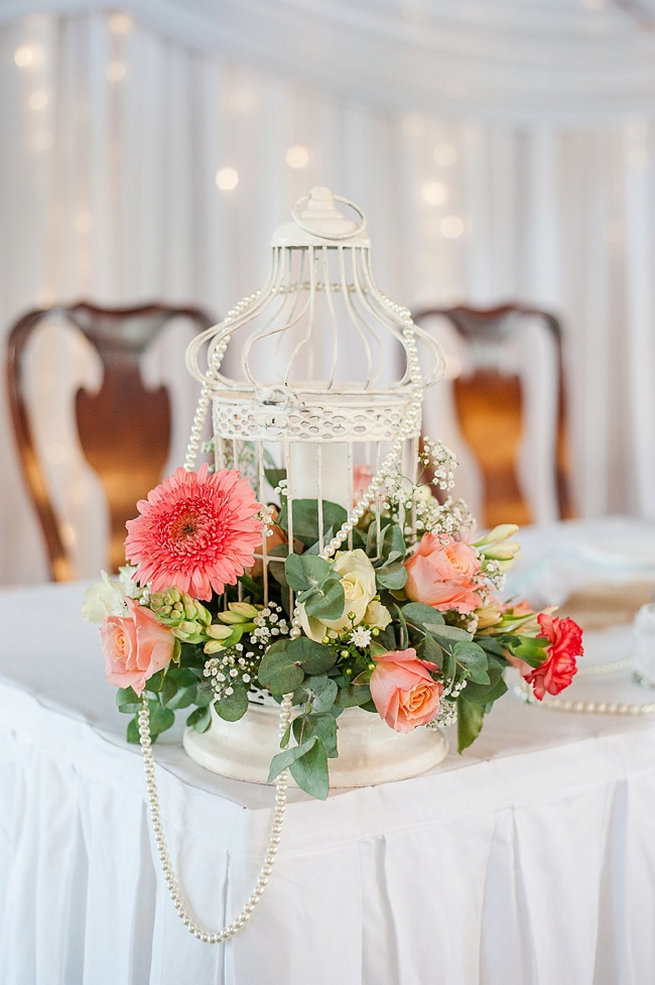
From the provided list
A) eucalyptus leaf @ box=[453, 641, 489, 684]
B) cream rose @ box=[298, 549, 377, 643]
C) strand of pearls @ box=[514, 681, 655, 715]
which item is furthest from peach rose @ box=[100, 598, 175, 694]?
strand of pearls @ box=[514, 681, 655, 715]

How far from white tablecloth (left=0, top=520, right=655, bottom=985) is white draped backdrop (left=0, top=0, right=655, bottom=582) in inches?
59.3

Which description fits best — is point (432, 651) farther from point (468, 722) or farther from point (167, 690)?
point (167, 690)

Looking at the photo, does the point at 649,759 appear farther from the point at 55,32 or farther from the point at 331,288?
the point at 55,32

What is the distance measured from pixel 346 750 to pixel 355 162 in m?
2.45

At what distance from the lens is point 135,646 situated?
0.82 m

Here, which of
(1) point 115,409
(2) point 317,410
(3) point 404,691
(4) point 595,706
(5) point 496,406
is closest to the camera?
(3) point 404,691

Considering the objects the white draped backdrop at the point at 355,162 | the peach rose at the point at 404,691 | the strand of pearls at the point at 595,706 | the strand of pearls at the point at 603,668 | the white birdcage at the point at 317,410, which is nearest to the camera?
the peach rose at the point at 404,691

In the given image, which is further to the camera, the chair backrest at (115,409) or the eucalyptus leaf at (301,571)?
the chair backrest at (115,409)

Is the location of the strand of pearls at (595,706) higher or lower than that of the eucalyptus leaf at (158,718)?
lower

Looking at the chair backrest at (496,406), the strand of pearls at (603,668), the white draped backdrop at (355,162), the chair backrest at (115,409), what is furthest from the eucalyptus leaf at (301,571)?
the white draped backdrop at (355,162)

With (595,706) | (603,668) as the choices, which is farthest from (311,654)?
(603,668)

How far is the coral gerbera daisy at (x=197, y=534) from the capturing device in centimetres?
82

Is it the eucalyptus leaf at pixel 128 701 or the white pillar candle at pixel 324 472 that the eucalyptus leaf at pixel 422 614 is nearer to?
the white pillar candle at pixel 324 472

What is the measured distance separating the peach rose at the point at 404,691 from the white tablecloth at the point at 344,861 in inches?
3.7
